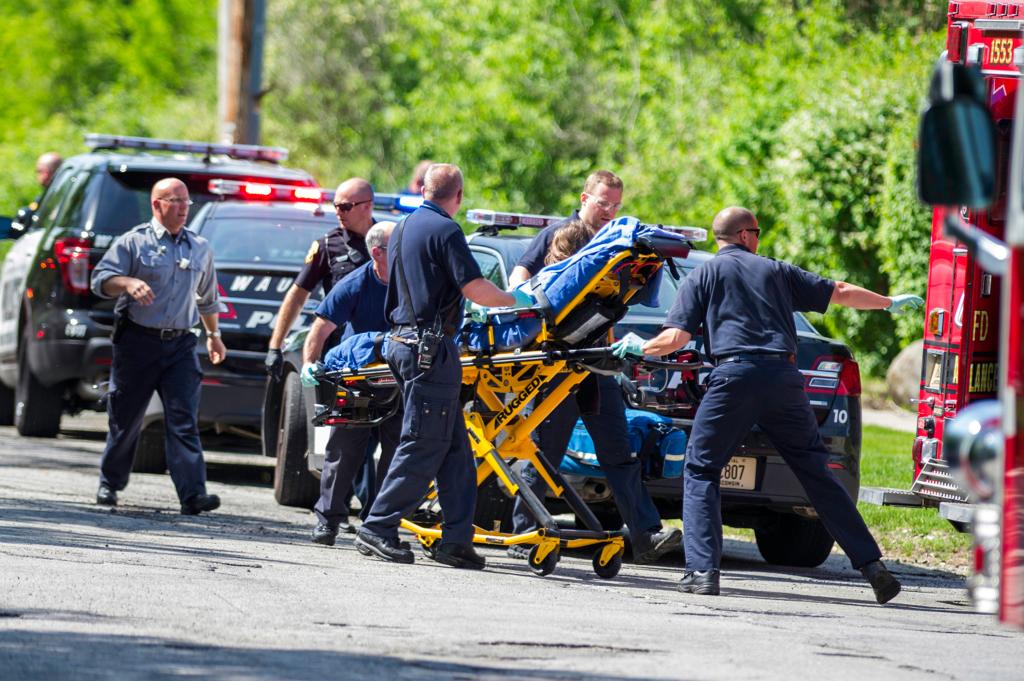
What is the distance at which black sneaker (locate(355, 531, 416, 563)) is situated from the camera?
9.09 m

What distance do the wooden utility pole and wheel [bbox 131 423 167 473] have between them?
868 centimetres

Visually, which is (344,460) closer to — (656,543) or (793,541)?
(656,543)

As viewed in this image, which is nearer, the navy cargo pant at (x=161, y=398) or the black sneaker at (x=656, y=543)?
the black sneaker at (x=656, y=543)

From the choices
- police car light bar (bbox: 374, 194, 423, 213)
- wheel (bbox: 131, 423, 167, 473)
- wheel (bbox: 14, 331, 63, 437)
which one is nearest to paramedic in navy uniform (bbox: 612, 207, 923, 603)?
police car light bar (bbox: 374, 194, 423, 213)

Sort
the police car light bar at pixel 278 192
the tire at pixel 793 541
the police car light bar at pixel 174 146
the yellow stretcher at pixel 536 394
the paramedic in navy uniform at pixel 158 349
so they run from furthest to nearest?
the police car light bar at pixel 174 146 < the police car light bar at pixel 278 192 < the paramedic in navy uniform at pixel 158 349 < the tire at pixel 793 541 < the yellow stretcher at pixel 536 394

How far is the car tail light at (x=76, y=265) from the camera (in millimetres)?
13500

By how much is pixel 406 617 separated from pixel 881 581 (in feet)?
8.15

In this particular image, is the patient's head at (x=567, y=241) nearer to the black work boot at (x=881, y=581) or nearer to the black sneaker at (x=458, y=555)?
the black sneaker at (x=458, y=555)

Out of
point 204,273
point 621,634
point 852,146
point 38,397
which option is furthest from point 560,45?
point 621,634

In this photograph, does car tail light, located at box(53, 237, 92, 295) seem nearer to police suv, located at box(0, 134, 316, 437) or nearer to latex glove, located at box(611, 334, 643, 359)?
police suv, located at box(0, 134, 316, 437)

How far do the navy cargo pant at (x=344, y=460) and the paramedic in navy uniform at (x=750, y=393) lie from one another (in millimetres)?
1731

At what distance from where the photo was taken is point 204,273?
→ 37.2ft

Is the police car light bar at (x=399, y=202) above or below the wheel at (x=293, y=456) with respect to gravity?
above

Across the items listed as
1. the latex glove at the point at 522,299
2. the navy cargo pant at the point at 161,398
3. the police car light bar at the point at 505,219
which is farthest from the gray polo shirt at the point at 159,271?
the latex glove at the point at 522,299
